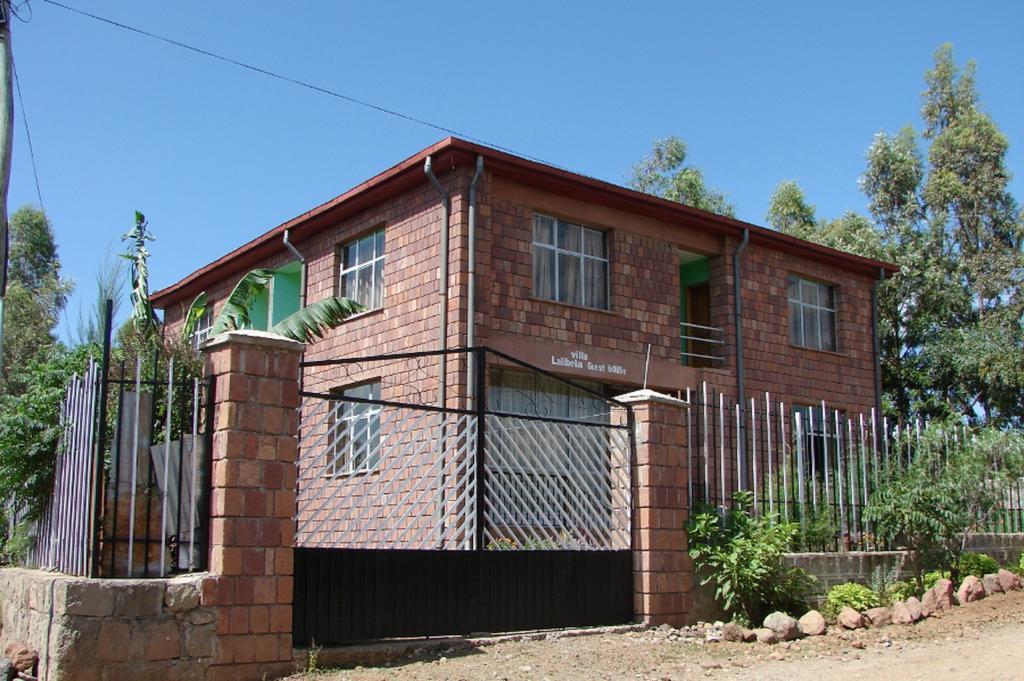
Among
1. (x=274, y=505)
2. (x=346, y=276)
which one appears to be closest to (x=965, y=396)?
(x=346, y=276)

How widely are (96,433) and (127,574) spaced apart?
1.05m

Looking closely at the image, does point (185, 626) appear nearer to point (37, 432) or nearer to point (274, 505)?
point (274, 505)

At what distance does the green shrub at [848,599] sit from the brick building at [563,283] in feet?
12.5

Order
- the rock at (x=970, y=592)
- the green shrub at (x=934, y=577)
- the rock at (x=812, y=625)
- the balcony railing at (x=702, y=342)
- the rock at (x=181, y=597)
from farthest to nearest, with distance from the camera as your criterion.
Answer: the balcony railing at (x=702, y=342) < the green shrub at (x=934, y=577) < the rock at (x=970, y=592) < the rock at (x=812, y=625) < the rock at (x=181, y=597)

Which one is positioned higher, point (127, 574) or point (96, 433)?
point (96, 433)

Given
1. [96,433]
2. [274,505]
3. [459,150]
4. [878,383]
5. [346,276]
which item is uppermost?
[459,150]

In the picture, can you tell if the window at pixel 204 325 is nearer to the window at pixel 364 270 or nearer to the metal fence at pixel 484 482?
the window at pixel 364 270

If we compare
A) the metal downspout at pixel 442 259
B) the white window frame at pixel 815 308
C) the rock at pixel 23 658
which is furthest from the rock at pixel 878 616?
the white window frame at pixel 815 308

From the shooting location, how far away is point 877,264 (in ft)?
68.5

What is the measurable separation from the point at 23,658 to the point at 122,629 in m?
0.88

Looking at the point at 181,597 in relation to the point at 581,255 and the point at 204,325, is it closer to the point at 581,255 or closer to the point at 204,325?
the point at 581,255

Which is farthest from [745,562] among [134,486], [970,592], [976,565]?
[134,486]

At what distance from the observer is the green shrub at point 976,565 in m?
13.1

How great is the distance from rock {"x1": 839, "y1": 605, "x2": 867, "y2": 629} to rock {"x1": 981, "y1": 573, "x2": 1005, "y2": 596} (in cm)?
246
